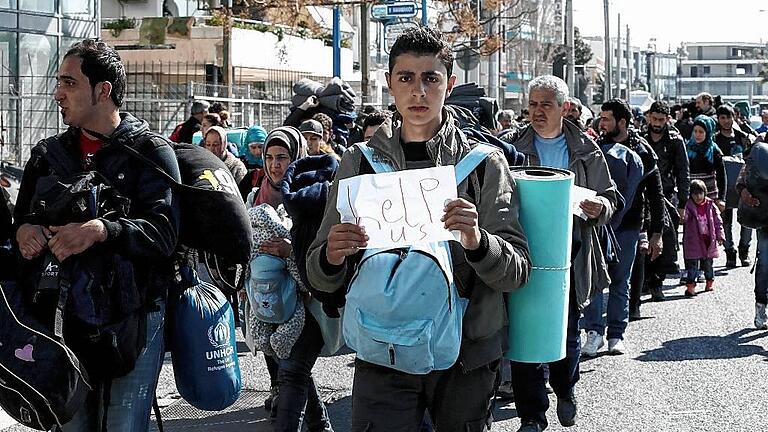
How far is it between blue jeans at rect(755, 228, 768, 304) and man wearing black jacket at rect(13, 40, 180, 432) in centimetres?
713

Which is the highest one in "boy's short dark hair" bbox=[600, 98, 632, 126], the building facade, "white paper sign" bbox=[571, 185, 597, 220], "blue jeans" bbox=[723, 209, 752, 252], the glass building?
the building facade

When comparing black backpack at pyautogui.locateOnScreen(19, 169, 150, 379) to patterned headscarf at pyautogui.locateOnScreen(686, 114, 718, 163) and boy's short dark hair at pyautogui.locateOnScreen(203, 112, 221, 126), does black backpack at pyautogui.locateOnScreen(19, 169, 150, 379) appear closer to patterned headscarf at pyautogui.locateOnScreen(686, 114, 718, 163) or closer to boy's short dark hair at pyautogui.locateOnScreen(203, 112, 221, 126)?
boy's short dark hair at pyautogui.locateOnScreen(203, 112, 221, 126)

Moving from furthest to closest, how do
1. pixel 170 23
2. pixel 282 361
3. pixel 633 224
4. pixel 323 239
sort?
pixel 170 23, pixel 633 224, pixel 282 361, pixel 323 239

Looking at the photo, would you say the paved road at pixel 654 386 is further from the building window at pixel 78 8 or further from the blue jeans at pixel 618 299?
the building window at pixel 78 8

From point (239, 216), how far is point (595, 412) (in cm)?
384

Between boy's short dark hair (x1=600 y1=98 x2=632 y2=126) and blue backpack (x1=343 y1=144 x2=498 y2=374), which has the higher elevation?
boy's short dark hair (x1=600 y1=98 x2=632 y2=126)

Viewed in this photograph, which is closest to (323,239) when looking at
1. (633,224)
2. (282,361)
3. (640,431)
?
(282,361)

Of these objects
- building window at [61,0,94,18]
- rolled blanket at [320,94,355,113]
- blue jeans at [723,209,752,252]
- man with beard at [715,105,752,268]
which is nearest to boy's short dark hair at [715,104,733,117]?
man with beard at [715,105,752,268]

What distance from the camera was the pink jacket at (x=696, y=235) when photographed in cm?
1284

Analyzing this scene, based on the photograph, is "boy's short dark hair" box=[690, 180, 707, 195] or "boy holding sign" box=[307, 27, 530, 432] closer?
"boy holding sign" box=[307, 27, 530, 432]

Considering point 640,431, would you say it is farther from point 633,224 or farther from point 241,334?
point 241,334

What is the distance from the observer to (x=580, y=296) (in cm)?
638

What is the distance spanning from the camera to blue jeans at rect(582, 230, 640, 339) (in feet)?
30.5

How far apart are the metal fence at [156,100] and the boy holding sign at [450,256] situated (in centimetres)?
709
